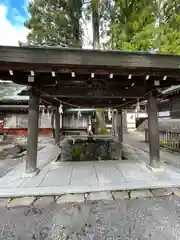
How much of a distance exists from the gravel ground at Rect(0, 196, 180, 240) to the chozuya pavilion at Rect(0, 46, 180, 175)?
6.02 ft

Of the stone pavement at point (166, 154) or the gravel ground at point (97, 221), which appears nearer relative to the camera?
the gravel ground at point (97, 221)

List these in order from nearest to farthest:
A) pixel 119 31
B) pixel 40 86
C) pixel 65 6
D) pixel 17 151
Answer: pixel 40 86 → pixel 17 151 → pixel 119 31 → pixel 65 6

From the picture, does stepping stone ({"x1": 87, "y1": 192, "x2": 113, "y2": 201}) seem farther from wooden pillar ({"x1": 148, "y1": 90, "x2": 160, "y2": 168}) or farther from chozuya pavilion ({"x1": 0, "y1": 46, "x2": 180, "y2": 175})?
wooden pillar ({"x1": 148, "y1": 90, "x2": 160, "y2": 168})

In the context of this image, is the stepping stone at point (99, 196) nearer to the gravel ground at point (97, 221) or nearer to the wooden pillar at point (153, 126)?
the gravel ground at point (97, 221)

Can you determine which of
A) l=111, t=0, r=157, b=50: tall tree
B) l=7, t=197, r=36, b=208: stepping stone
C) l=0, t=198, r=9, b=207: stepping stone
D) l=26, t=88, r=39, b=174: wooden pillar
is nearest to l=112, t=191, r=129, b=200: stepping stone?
l=7, t=197, r=36, b=208: stepping stone

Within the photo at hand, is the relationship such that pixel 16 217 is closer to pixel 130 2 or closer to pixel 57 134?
pixel 57 134

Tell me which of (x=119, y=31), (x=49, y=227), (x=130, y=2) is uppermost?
(x=130, y=2)

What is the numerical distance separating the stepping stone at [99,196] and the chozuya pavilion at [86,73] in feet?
6.46

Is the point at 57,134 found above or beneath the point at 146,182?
above

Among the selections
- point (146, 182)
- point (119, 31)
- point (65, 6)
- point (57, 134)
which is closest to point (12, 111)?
Result: point (57, 134)

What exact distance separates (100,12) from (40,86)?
1150cm

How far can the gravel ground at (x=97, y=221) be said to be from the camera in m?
2.25

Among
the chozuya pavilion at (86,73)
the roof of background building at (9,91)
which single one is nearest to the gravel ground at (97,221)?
the chozuya pavilion at (86,73)

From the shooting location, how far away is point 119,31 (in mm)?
10477
